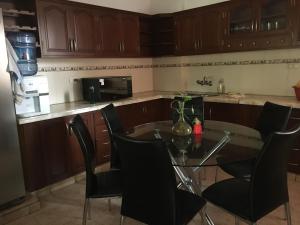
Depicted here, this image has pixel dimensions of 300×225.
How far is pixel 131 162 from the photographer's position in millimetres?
1486

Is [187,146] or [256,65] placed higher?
[256,65]

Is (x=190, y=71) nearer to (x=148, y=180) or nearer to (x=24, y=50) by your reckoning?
(x=24, y=50)

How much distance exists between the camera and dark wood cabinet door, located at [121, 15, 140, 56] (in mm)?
3836

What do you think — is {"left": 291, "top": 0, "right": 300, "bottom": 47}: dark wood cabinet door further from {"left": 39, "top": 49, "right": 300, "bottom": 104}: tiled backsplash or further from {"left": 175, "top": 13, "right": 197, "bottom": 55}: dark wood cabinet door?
{"left": 175, "top": 13, "right": 197, "bottom": 55}: dark wood cabinet door


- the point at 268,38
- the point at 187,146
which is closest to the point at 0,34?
the point at 187,146

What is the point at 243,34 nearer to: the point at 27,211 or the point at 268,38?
the point at 268,38

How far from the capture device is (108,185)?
197 cm

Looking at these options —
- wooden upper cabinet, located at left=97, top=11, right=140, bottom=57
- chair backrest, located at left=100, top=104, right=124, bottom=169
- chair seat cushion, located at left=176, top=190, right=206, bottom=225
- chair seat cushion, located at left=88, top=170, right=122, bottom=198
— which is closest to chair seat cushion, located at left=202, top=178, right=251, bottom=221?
chair seat cushion, located at left=176, top=190, right=206, bottom=225

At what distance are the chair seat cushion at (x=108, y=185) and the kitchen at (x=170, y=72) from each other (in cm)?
96

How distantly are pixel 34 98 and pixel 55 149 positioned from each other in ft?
1.93

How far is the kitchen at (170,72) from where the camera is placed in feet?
9.49

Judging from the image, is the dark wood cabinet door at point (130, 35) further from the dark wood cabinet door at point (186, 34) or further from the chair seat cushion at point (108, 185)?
the chair seat cushion at point (108, 185)

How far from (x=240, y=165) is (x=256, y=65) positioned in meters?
1.87

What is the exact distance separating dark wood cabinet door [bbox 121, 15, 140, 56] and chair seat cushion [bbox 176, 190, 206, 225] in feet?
8.69
